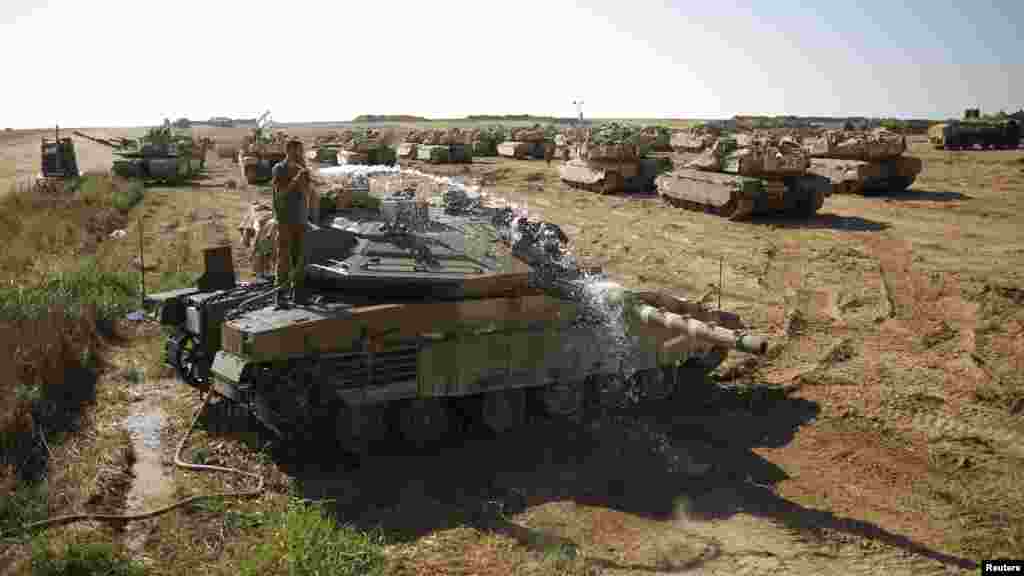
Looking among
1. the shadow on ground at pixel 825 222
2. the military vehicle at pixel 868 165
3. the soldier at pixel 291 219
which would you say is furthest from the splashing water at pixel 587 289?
the military vehicle at pixel 868 165

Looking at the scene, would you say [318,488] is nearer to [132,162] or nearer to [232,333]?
[232,333]

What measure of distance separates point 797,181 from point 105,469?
18.0m

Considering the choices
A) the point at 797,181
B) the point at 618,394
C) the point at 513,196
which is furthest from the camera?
the point at 513,196

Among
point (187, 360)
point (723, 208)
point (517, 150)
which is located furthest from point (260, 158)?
point (187, 360)

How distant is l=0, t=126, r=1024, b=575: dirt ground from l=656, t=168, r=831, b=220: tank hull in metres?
4.68

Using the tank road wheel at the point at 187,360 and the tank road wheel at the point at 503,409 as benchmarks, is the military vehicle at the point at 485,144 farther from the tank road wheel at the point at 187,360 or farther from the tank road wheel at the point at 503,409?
the tank road wheel at the point at 503,409

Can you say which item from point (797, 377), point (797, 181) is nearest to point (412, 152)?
point (797, 181)

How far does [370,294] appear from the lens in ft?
27.5

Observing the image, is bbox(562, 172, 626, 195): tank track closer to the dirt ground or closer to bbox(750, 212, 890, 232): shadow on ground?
bbox(750, 212, 890, 232): shadow on ground

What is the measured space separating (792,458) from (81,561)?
20.0 feet

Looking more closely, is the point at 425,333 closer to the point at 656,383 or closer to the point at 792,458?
the point at 656,383

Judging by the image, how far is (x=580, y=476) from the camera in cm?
A: 804

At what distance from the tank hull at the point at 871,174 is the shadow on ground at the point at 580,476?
17193 millimetres

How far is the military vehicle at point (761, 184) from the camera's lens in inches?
846
